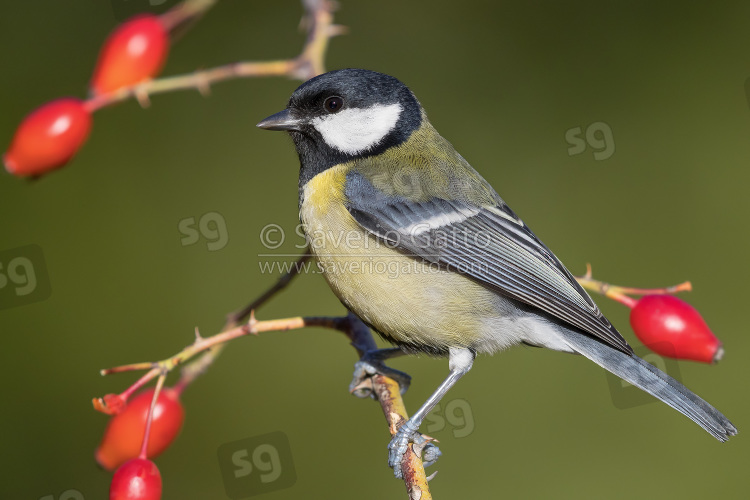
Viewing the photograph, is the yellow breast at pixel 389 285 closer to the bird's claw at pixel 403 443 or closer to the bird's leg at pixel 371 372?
the bird's leg at pixel 371 372

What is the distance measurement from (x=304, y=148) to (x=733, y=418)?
1.78 meters

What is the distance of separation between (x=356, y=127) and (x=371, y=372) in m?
0.68

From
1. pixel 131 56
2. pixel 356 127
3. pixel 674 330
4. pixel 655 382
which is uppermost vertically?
pixel 131 56

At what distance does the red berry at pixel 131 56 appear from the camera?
160cm

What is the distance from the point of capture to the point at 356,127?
1.93 meters

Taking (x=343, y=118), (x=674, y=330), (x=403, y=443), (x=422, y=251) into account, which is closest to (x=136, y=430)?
(x=403, y=443)

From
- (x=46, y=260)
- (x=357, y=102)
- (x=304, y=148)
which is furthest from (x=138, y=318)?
(x=357, y=102)

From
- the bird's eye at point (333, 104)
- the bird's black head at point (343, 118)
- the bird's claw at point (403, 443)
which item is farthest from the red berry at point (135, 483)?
the bird's eye at point (333, 104)

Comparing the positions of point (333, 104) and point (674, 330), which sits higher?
point (333, 104)

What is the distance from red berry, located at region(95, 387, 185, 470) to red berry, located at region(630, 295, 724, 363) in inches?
45.7

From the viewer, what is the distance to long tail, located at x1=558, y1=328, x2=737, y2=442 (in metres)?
1.74

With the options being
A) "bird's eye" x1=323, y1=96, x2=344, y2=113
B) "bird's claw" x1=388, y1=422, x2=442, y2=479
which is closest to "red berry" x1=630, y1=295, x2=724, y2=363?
"bird's claw" x1=388, y1=422, x2=442, y2=479

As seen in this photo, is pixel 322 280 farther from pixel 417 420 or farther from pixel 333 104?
pixel 417 420

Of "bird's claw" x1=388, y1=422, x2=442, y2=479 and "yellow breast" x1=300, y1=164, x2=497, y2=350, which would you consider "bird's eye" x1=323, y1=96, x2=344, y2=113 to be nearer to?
"yellow breast" x1=300, y1=164, x2=497, y2=350
